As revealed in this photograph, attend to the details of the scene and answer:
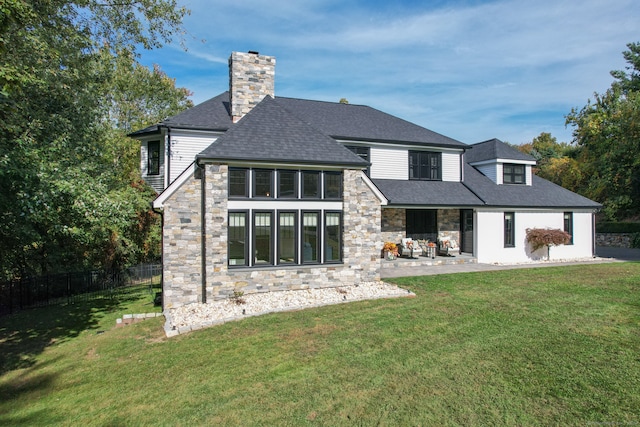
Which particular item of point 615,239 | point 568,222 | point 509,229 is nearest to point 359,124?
point 509,229

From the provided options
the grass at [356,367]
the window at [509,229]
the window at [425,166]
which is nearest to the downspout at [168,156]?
the grass at [356,367]

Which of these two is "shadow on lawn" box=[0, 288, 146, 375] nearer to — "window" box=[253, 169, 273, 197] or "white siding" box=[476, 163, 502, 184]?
"window" box=[253, 169, 273, 197]

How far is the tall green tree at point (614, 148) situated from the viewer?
25.8 meters

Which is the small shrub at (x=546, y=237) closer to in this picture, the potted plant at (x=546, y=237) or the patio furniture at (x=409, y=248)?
the potted plant at (x=546, y=237)

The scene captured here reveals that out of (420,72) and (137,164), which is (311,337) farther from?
(137,164)

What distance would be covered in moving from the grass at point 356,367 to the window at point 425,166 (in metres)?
9.46

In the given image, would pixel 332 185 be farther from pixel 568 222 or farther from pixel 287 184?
pixel 568 222

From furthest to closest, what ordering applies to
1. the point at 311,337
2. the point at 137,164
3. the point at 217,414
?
the point at 137,164, the point at 311,337, the point at 217,414

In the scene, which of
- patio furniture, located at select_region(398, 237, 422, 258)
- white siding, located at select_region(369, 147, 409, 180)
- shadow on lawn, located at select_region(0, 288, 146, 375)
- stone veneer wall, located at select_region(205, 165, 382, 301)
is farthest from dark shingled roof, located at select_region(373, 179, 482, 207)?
shadow on lawn, located at select_region(0, 288, 146, 375)

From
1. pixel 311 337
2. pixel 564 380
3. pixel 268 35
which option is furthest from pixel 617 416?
pixel 268 35

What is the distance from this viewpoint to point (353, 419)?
4.73 meters

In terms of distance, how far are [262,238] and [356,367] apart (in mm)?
6021

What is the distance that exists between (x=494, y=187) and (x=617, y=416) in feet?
55.3

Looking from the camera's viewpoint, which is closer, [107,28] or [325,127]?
[107,28]
